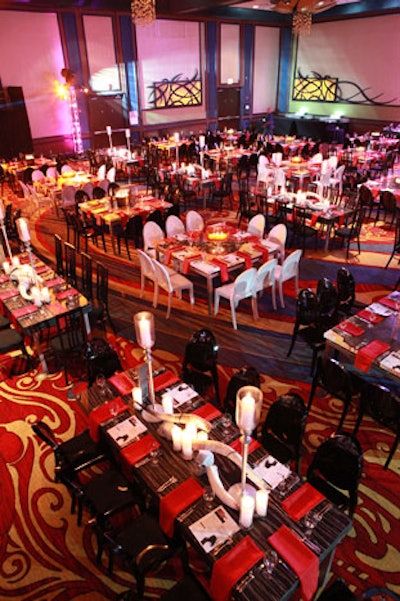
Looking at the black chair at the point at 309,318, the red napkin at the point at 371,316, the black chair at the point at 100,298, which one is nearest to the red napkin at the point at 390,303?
the red napkin at the point at 371,316

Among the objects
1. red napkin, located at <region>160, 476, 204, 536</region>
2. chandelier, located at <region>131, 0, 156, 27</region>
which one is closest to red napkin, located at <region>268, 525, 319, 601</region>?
red napkin, located at <region>160, 476, 204, 536</region>

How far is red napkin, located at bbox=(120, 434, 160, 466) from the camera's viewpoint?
3357 millimetres

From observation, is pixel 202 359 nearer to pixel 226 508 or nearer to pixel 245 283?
pixel 245 283

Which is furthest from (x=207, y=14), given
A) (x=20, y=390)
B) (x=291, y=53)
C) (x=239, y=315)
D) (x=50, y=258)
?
(x=20, y=390)

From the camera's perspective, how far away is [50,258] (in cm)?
888

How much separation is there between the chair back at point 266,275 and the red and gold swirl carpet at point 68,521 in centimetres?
162

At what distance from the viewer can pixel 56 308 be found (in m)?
5.31

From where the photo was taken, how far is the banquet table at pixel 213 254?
629cm

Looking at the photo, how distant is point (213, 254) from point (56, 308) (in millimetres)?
2475

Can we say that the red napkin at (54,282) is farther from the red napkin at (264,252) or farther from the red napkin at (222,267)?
the red napkin at (264,252)

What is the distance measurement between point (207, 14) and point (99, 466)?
1894 centimetres

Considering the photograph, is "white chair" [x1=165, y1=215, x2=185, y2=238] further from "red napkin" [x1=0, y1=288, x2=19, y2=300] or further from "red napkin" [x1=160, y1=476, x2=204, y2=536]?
"red napkin" [x1=160, y1=476, x2=204, y2=536]

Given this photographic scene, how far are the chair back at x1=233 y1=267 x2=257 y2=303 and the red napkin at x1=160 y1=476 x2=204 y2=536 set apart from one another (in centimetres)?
320

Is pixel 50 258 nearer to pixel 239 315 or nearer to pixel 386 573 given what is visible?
pixel 239 315
